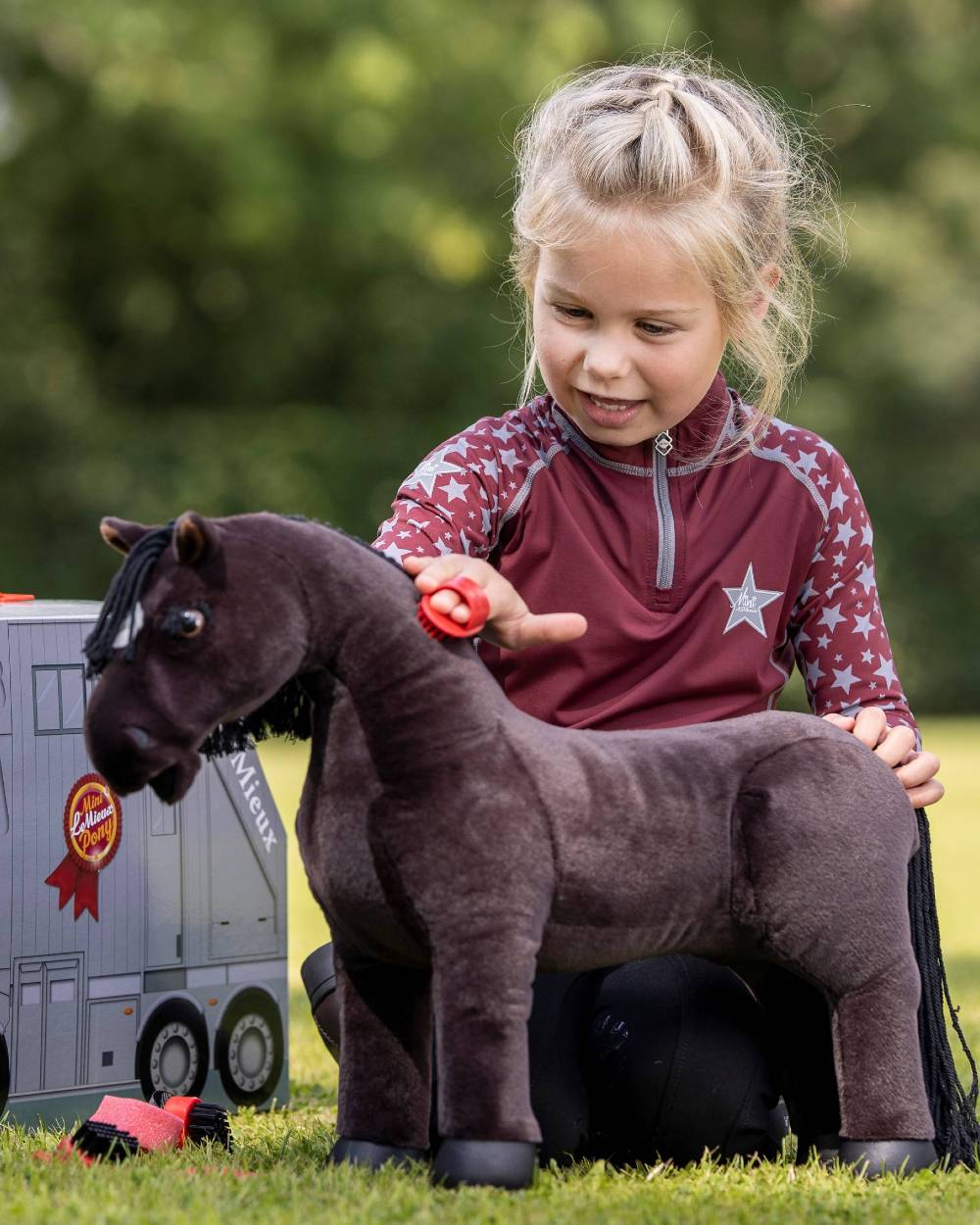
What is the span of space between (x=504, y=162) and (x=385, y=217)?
2.08 meters

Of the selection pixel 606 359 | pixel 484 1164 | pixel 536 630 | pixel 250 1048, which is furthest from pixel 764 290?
pixel 250 1048

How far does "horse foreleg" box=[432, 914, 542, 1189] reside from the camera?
6.43 feet

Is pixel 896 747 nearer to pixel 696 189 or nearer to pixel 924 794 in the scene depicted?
pixel 924 794

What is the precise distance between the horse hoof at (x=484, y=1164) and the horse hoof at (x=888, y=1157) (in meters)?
0.49

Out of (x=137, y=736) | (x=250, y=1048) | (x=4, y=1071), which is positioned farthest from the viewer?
(x=250, y=1048)

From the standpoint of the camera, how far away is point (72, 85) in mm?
16453

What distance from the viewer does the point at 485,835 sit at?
1993 mm

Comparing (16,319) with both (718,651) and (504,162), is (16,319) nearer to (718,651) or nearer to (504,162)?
(504,162)

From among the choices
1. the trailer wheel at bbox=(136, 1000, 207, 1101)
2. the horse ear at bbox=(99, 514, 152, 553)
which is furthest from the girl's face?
the trailer wheel at bbox=(136, 1000, 207, 1101)

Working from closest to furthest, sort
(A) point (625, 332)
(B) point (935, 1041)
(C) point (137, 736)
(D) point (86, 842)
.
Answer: (C) point (137, 736)
(B) point (935, 1041)
(A) point (625, 332)
(D) point (86, 842)

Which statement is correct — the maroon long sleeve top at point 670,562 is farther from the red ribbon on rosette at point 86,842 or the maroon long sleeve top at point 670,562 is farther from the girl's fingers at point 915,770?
the red ribbon on rosette at point 86,842

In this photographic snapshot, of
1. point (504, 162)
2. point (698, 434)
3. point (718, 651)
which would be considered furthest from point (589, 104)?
point (504, 162)

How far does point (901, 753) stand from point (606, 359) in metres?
0.71

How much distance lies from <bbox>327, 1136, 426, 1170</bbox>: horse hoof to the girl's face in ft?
3.62
